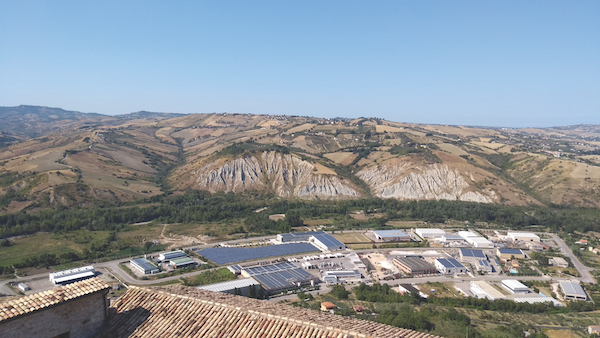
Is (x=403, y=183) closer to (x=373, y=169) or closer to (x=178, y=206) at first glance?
(x=373, y=169)

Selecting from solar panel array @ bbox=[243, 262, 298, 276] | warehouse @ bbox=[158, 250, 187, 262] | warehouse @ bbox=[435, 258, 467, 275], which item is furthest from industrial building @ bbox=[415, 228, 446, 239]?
warehouse @ bbox=[158, 250, 187, 262]

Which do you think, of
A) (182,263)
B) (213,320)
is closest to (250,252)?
(182,263)

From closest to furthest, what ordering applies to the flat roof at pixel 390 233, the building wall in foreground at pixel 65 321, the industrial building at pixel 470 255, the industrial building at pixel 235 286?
the building wall in foreground at pixel 65 321 < the industrial building at pixel 235 286 < the industrial building at pixel 470 255 < the flat roof at pixel 390 233

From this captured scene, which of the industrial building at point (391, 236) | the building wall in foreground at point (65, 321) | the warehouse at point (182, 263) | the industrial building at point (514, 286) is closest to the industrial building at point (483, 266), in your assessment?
the industrial building at point (514, 286)

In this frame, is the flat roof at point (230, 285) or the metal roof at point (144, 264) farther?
the metal roof at point (144, 264)

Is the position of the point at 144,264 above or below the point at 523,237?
above

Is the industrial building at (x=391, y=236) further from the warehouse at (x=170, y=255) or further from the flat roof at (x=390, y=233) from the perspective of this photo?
the warehouse at (x=170, y=255)

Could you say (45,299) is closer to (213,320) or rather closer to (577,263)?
(213,320)
